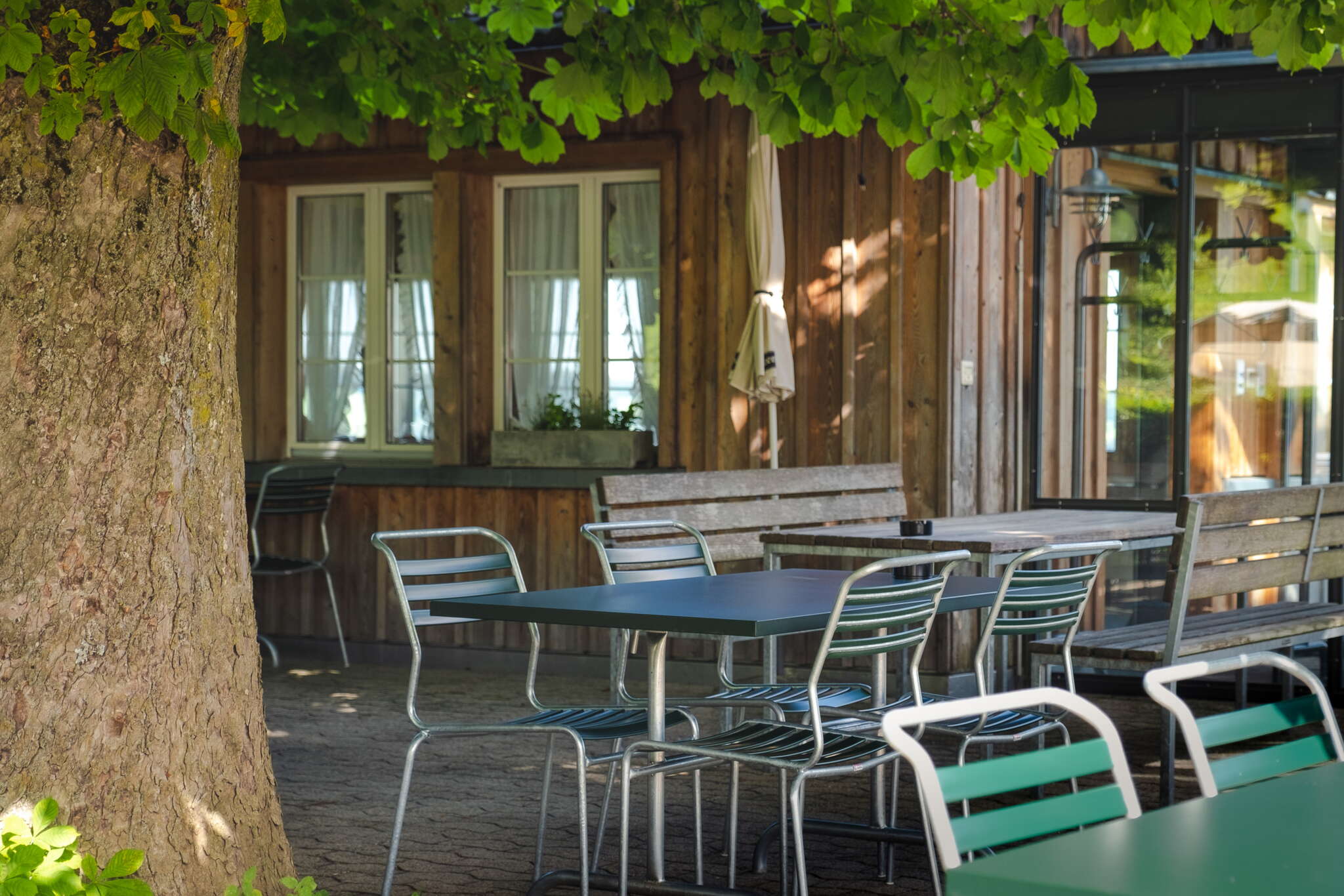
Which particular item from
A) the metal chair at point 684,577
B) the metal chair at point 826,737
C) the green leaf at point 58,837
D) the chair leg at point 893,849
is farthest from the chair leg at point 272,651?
the green leaf at point 58,837

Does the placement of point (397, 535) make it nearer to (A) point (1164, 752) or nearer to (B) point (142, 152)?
(B) point (142, 152)

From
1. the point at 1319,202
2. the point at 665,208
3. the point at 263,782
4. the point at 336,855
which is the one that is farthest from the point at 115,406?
the point at 1319,202

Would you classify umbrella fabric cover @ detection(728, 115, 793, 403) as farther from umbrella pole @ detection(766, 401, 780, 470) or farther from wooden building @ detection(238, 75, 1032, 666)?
wooden building @ detection(238, 75, 1032, 666)

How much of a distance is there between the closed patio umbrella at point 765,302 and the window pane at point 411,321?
2.07 metres

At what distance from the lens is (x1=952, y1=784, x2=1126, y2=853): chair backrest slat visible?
2.07m

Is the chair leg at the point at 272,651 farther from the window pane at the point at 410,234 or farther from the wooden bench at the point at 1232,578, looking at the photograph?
the wooden bench at the point at 1232,578

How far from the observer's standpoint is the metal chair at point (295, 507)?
8625 millimetres

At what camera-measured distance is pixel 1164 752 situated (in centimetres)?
507

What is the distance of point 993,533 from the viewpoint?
612cm

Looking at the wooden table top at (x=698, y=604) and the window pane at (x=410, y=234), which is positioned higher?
the window pane at (x=410, y=234)

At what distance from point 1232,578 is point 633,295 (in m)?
4.24

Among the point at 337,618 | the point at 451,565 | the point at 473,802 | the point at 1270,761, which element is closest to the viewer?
the point at 1270,761

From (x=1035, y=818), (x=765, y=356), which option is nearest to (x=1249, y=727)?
(x=1035, y=818)

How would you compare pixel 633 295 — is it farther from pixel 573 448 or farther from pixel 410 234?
pixel 410 234
